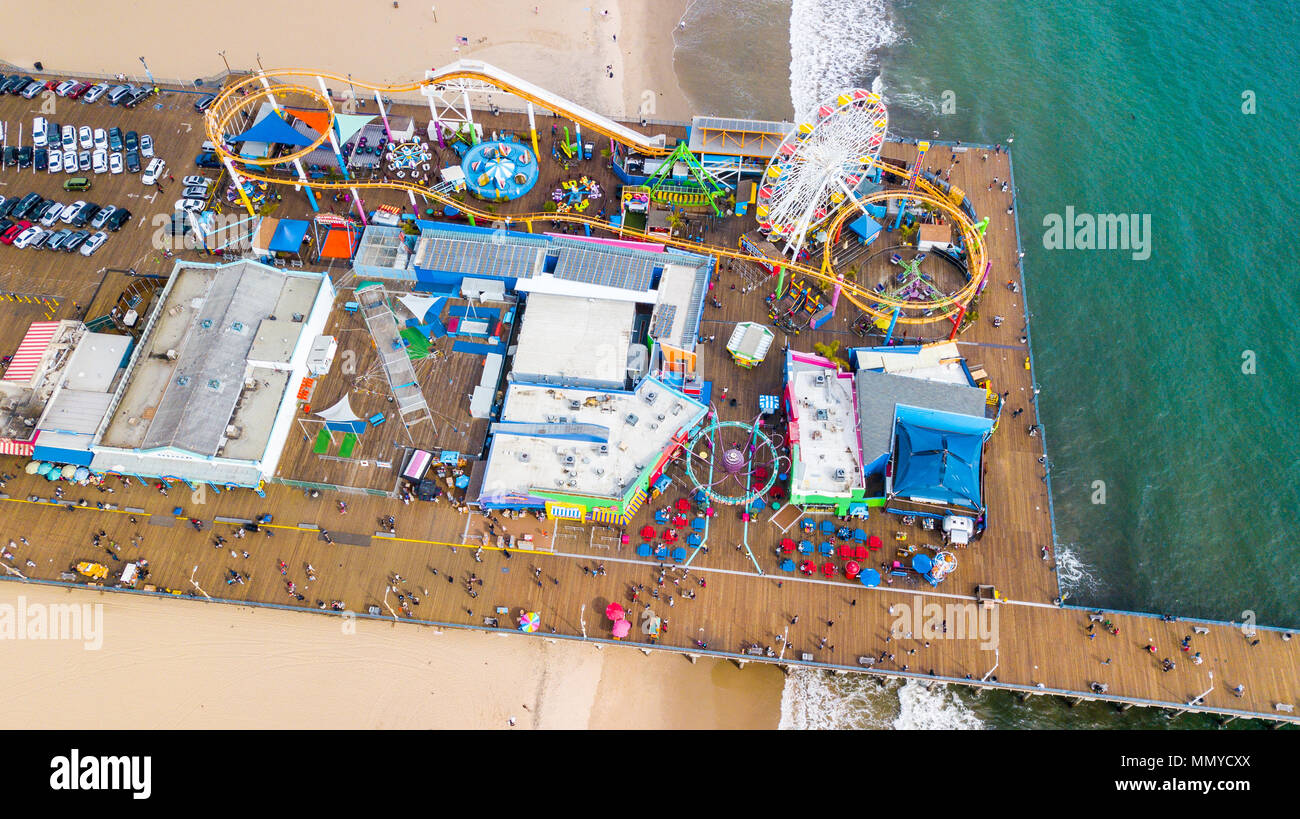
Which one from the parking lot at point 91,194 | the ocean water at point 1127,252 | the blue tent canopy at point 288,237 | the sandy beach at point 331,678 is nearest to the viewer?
the sandy beach at point 331,678

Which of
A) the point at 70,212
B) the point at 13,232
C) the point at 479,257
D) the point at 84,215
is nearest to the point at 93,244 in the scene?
the point at 84,215

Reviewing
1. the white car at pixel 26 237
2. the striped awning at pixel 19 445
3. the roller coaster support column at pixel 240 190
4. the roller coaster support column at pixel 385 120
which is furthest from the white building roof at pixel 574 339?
the white car at pixel 26 237

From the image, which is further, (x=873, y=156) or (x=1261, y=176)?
(x=1261, y=176)

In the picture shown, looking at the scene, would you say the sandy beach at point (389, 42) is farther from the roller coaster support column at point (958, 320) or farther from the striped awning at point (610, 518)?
the striped awning at point (610, 518)

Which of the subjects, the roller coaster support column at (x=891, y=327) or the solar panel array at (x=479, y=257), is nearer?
the roller coaster support column at (x=891, y=327)
